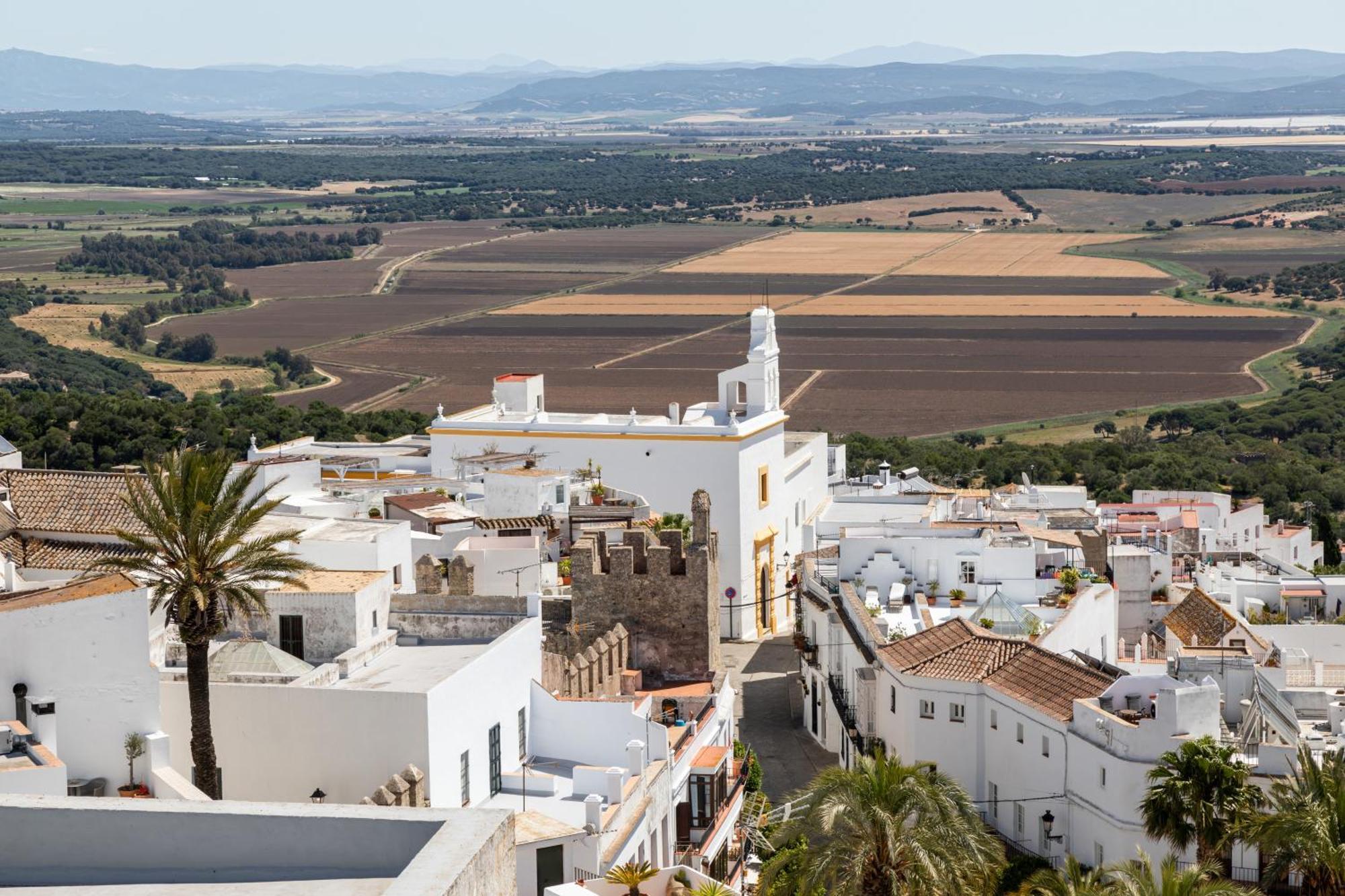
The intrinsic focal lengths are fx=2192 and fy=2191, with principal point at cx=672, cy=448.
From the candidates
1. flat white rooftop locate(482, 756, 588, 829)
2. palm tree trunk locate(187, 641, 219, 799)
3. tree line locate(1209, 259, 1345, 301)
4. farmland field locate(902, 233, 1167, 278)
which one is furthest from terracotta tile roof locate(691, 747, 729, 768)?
farmland field locate(902, 233, 1167, 278)

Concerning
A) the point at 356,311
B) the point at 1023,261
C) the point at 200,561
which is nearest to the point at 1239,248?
the point at 1023,261

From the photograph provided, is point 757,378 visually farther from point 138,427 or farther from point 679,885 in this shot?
point 679,885

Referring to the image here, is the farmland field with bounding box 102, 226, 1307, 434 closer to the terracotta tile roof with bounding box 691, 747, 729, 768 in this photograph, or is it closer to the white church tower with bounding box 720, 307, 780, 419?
the white church tower with bounding box 720, 307, 780, 419

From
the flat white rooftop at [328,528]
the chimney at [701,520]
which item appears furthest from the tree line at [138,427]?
the flat white rooftop at [328,528]

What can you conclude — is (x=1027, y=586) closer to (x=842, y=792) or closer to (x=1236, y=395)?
(x=842, y=792)

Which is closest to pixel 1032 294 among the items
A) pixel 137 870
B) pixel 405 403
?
pixel 405 403
